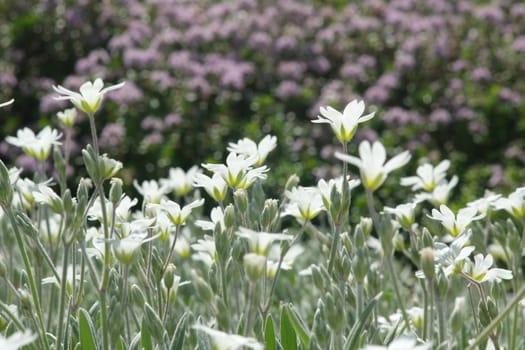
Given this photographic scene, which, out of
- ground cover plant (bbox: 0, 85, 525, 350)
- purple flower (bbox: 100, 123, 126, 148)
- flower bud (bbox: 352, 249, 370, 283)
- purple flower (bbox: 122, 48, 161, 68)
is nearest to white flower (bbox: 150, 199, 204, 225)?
ground cover plant (bbox: 0, 85, 525, 350)

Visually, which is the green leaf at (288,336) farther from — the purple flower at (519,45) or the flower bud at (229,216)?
A: the purple flower at (519,45)

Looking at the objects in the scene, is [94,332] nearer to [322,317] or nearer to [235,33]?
[322,317]

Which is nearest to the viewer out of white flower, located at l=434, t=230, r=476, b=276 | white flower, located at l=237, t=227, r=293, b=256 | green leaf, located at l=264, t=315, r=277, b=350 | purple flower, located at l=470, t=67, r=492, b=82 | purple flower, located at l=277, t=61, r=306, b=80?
white flower, located at l=237, t=227, r=293, b=256

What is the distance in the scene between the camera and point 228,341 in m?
1.03

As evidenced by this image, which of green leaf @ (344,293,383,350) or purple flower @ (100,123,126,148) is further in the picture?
purple flower @ (100,123,126,148)

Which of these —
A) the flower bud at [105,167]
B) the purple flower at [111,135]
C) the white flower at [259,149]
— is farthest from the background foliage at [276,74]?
the flower bud at [105,167]

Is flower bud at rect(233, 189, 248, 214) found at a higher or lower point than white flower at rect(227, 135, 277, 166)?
lower

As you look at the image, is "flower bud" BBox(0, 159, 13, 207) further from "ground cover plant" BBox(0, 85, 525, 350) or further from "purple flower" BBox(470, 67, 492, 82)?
"purple flower" BBox(470, 67, 492, 82)

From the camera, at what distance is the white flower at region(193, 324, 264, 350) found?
1.00 metres

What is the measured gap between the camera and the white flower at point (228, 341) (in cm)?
100

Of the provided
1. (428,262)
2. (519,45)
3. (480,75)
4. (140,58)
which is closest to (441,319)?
(428,262)

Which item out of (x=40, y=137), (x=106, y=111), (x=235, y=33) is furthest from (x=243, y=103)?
(x=40, y=137)

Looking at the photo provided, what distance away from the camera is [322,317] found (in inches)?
50.3

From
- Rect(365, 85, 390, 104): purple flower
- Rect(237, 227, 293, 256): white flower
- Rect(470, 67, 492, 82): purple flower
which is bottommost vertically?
Rect(365, 85, 390, 104): purple flower
